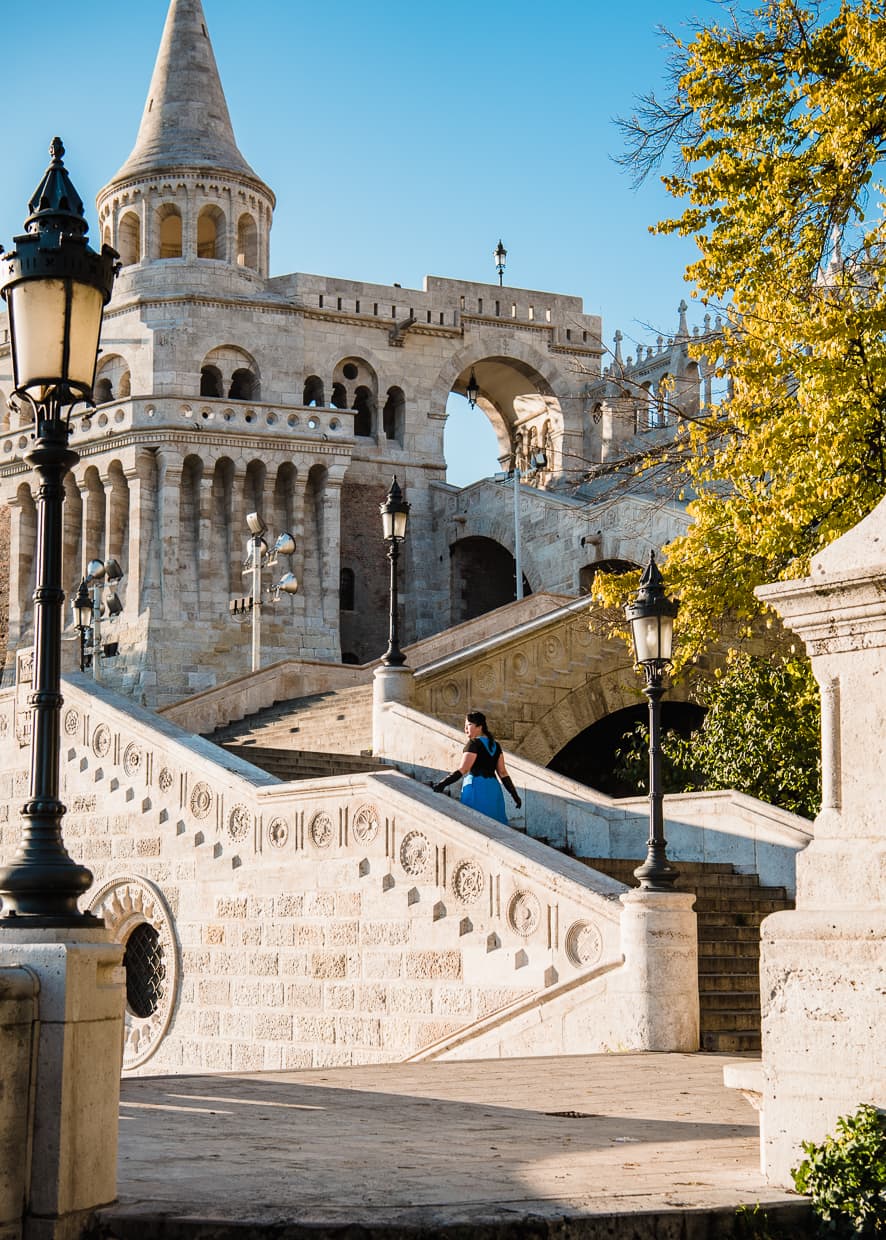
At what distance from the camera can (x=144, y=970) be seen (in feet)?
59.1

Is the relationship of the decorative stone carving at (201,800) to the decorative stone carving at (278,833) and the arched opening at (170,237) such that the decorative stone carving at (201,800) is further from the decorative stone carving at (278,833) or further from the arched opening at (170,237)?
the arched opening at (170,237)

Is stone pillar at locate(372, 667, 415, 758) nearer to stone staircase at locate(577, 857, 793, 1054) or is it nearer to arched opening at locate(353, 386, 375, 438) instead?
stone staircase at locate(577, 857, 793, 1054)

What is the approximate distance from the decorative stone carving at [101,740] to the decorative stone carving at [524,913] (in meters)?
7.47

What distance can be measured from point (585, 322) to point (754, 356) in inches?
1309

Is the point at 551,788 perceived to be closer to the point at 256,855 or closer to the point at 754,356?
the point at 256,855

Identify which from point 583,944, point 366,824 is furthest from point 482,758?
point 583,944

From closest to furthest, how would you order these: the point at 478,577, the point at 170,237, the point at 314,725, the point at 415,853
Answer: the point at 415,853
the point at 314,725
the point at 478,577
the point at 170,237

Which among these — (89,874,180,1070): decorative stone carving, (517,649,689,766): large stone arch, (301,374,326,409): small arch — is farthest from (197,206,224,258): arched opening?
(89,874,180,1070): decorative stone carving

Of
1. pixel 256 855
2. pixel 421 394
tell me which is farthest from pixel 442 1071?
pixel 421 394

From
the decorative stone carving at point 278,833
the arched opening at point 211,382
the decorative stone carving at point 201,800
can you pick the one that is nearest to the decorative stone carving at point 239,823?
the decorative stone carving at point 278,833

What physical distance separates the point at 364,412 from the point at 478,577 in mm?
5430

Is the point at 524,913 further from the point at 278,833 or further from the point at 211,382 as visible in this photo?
the point at 211,382

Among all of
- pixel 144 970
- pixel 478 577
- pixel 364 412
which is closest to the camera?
pixel 144 970

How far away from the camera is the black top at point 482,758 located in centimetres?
1442
